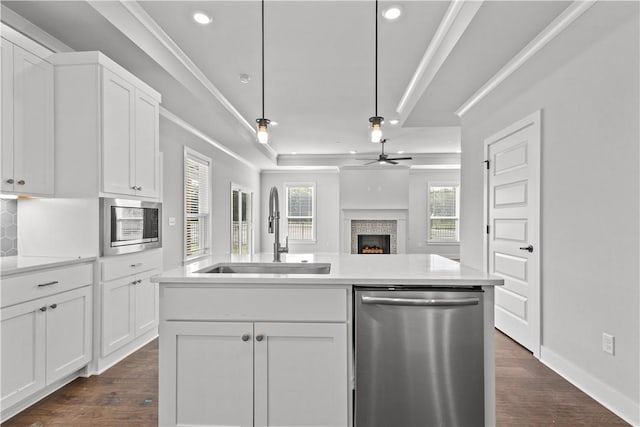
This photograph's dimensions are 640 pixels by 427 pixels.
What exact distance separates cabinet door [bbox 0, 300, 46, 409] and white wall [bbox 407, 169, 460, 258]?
756 centimetres

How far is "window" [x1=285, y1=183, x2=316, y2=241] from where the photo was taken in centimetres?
903

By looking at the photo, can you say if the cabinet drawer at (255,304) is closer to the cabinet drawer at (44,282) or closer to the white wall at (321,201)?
the cabinet drawer at (44,282)

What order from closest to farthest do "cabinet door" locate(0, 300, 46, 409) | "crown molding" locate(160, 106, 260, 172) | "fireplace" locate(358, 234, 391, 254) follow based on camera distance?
"cabinet door" locate(0, 300, 46, 409) < "crown molding" locate(160, 106, 260, 172) < "fireplace" locate(358, 234, 391, 254)

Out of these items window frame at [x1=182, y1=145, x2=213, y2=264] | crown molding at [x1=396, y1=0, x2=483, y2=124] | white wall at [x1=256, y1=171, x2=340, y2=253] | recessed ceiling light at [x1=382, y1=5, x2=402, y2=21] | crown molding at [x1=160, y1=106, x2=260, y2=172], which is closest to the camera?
crown molding at [x1=396, y1=0, x2=483, y2=124]

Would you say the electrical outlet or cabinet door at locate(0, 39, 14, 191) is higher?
cabinet door at locate(0, 39, 14, 191)

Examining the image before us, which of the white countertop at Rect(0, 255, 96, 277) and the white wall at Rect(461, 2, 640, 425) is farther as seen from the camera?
the white wall at Rect(461, 2, 640, 425)

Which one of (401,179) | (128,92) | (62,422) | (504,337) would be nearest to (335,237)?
(401,179)

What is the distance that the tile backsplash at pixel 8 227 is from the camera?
244cm

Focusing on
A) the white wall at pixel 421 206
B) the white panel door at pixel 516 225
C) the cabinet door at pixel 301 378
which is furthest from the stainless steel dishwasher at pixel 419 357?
the white wall at pixel 421 206

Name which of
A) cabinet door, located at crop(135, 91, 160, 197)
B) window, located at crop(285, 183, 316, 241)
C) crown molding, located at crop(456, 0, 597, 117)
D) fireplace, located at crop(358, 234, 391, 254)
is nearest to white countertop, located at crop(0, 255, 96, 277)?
cabinet door, located at crop(135, 91, 160, 197)

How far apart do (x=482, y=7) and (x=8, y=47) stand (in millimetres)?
2964

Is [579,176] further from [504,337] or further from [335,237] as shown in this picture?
[335,237]

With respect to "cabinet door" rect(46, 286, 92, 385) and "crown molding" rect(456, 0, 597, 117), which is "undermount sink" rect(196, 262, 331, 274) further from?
"crown molding" rect(456, 0, 597, 117)

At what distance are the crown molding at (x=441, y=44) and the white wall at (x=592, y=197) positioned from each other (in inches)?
26.5
